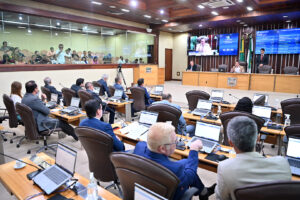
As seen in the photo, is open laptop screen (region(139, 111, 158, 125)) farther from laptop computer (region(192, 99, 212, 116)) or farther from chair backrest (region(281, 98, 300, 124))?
chair backrest (region(281, 98, 300, 124))

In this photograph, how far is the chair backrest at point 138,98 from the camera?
539 centimetres

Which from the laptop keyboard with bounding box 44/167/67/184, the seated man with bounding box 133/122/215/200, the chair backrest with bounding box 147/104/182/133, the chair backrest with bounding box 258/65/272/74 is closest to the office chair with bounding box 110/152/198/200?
the seated man with bounding box 133/122/215/200

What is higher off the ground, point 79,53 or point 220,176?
point 79,53

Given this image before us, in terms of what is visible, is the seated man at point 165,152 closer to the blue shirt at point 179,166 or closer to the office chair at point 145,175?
the blue shirt at point 179,166

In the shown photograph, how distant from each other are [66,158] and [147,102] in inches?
156

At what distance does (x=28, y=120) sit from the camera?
339 centimetres

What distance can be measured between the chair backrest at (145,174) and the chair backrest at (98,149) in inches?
21.4

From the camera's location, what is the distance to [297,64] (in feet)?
35.0

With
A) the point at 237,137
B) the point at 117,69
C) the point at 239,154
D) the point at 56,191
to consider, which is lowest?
the point at 56,191

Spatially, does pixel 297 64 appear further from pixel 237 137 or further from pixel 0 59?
pixel 0 59

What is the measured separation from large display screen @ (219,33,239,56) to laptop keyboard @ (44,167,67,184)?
12.3 metres

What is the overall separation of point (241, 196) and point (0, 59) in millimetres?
8306

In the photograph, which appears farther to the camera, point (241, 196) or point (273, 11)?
point (273, 11)

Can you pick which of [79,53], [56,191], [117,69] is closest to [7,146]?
[56,191]
